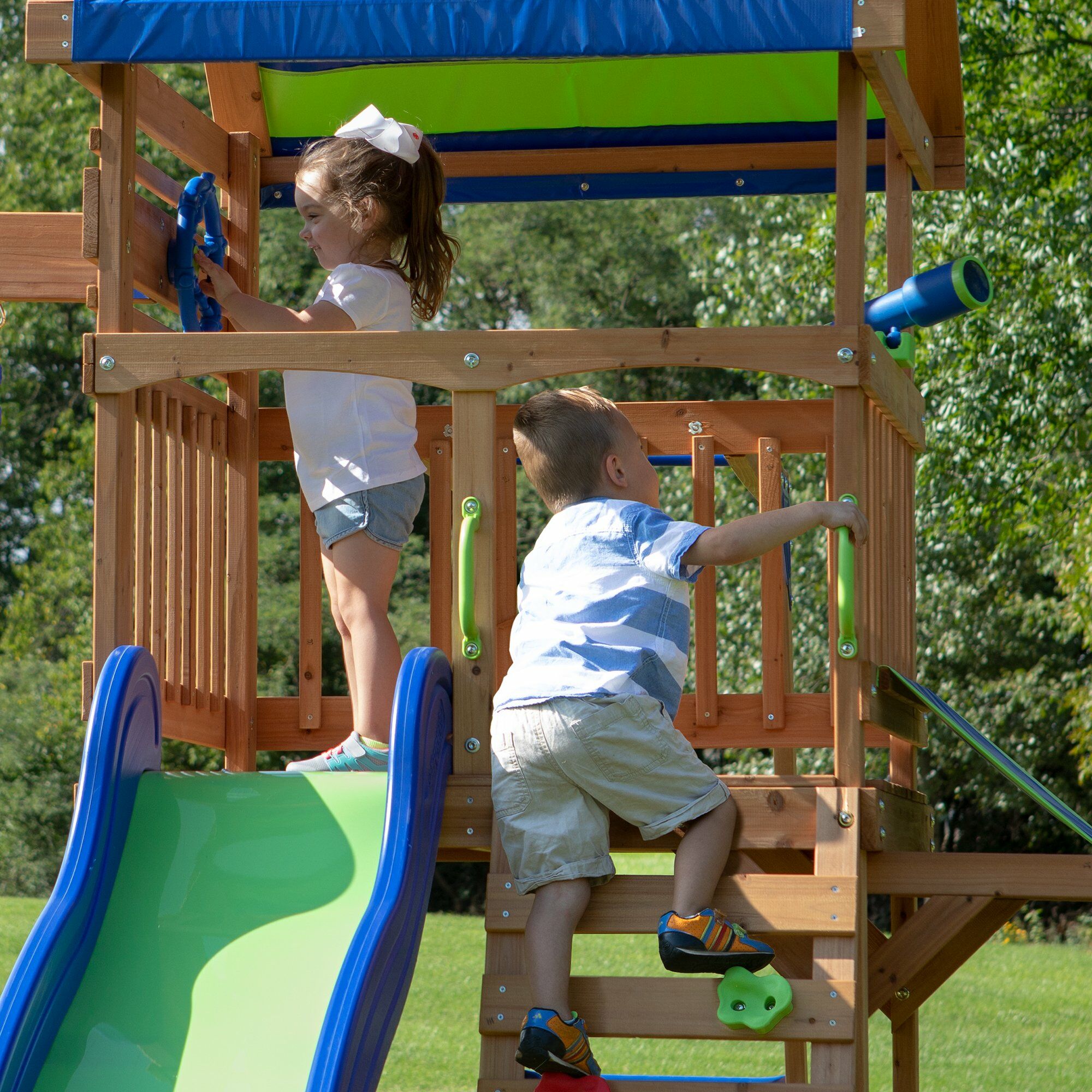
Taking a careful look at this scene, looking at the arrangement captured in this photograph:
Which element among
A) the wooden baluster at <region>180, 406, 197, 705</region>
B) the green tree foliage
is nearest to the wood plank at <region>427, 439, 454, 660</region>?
the wooden baluster at <region>180, 406, 197, 705</region>

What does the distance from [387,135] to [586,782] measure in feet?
6.93

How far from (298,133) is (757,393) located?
15.8m

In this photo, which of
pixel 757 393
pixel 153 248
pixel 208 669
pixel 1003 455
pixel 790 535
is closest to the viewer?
pixel 790 535

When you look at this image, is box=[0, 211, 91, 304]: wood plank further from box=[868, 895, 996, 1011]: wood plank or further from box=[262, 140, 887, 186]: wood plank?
box=[868, 895, 996, 1011]: wood plank

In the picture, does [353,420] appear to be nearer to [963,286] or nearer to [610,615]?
[610,615]

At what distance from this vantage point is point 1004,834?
1973cm

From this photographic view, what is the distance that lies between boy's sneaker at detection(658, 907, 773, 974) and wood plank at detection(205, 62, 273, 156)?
3641mm

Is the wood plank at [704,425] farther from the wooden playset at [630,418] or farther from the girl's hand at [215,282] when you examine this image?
the girl's hand at [215,282]

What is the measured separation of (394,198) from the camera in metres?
4.78

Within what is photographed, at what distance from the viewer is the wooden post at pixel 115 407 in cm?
416

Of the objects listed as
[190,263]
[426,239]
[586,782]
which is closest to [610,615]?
[586,782]

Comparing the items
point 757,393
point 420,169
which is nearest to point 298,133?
point 420,169

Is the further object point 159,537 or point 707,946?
point 159,537

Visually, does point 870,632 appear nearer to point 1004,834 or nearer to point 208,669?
point 208,669
